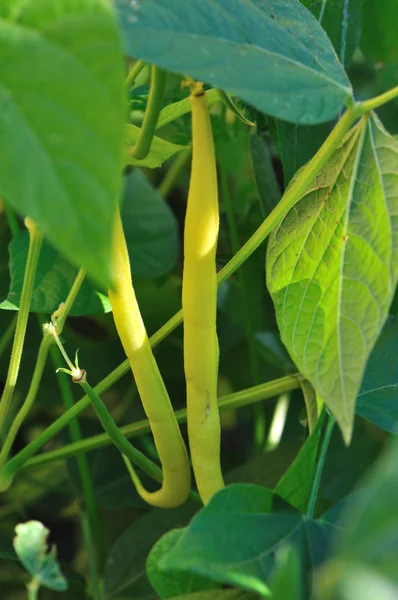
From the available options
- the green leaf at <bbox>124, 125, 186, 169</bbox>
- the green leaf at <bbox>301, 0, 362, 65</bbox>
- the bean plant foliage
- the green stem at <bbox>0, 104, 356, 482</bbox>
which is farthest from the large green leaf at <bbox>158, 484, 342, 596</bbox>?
the green leaf at <bbox>301, 0, 362, 65</bbox>

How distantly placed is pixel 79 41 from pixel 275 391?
0.27m

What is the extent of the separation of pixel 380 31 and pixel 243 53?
0.43 m

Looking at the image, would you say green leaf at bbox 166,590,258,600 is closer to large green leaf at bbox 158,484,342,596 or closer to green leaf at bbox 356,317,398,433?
large green leaf at bbox 158,484,342,596

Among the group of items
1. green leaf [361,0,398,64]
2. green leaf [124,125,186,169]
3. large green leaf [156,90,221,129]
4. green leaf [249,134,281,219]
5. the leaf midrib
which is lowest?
green leaf [249,134,281,219]

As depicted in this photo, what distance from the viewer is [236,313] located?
2.28 feet

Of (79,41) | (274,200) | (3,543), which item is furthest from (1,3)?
(3,543)

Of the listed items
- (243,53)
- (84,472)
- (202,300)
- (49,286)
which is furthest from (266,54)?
(84,472)

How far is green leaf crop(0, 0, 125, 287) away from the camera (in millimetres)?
208

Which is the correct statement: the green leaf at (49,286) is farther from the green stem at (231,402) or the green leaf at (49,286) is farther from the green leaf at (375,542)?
the green leaf at (375,542)

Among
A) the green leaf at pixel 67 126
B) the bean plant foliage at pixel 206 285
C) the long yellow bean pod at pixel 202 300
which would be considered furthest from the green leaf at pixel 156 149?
the green leaf at pixel 67 126

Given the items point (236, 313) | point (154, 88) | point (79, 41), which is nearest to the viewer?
point (79, 41)

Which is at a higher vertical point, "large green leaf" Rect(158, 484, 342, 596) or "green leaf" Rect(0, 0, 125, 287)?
"green leaf" Rect(0, 0, 125, 287)

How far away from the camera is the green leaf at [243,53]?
280 millimetres

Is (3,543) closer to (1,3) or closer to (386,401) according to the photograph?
(386,401)
